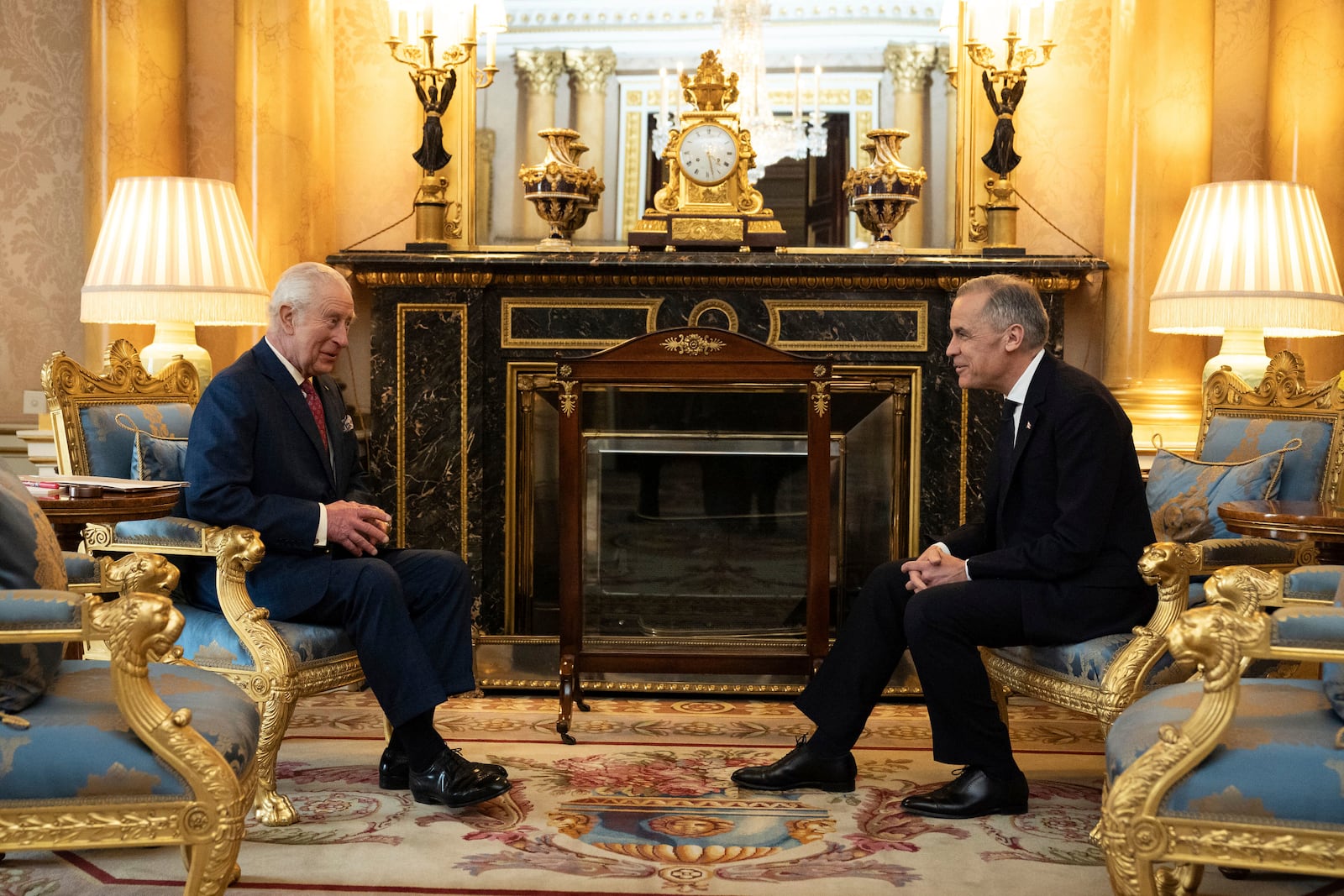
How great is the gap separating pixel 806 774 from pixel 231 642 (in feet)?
4.48

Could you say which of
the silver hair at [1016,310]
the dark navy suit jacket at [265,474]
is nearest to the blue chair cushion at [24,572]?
the dark navy suit jacket at [265,474]

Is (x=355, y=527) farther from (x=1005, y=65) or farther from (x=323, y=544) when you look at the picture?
(x=1005, y=65)

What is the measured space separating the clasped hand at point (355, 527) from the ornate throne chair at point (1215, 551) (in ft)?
4.95

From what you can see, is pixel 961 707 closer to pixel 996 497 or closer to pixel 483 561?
pixel 996 497

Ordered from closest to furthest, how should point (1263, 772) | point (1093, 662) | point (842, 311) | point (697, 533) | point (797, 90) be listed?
point (1263, 772)
point (1093, 662)
point (697, 533)
point (842, 311)
point (797, 90)

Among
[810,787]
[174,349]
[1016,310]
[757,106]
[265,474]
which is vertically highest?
[757,106]

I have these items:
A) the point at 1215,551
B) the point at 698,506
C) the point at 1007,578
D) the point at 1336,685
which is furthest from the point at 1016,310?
the point at 698,506

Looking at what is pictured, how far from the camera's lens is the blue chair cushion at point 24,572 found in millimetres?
2033

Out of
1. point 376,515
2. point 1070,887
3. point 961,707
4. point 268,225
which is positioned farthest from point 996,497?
point 268,225

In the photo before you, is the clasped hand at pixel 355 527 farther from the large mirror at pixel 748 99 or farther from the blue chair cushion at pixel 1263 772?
the large mirror at pixel 748 99

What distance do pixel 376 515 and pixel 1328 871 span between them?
2109mm

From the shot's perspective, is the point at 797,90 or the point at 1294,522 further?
the point at 797,90

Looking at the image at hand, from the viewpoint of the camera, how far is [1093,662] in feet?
9.28

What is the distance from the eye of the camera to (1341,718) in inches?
80.8
